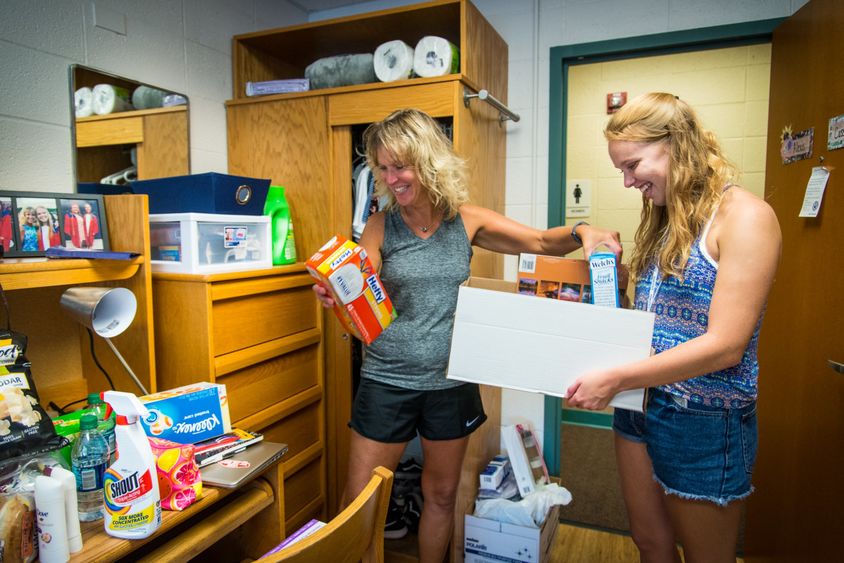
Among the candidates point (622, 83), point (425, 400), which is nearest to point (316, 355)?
point (425, 400)

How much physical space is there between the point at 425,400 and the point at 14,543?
102cm

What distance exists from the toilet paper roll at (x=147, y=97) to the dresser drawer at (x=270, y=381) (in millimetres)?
1063

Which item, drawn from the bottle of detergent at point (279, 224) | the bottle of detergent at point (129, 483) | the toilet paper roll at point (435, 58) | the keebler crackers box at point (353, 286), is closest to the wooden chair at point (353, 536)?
the bottle of detergent at point (129, 483)

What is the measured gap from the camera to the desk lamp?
1317 mm

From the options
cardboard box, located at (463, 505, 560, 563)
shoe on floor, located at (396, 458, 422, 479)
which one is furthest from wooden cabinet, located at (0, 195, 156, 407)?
cardboard box, located at (463, 505, 560, 563)

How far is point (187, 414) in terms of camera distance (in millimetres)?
1287

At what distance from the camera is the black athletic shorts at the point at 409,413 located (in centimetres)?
164

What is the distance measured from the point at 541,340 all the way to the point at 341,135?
1.37 metres

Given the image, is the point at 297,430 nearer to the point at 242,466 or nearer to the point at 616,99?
the point at 242,466

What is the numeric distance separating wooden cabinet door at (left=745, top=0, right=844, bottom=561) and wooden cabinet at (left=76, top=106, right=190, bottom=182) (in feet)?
7.13

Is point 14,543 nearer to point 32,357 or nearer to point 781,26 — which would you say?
point 32,357

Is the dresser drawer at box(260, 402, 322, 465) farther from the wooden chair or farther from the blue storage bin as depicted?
the wooden chair

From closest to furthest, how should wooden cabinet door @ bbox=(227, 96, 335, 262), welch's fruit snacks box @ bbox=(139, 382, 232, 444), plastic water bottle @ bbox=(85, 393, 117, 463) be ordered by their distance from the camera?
plastic water bottle @ bbox=(85, 393, 117, 463), welch's fruit snacks box @ bbox=(139, 382, 232, 444), wooden cabinet door @ bbox=(227, 96, 335, 262)

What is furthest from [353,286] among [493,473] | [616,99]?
[616,99]
